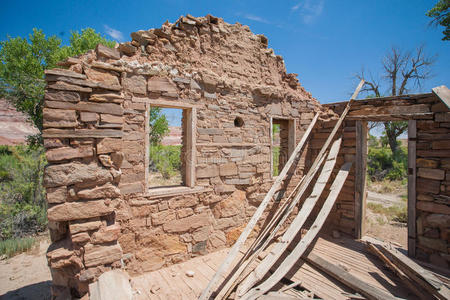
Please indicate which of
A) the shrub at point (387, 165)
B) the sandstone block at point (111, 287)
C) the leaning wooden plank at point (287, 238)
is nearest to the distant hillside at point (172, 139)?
the shrub at point (387, 165)

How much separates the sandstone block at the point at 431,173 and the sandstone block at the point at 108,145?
5.45 m

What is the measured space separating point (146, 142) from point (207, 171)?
1278 mm

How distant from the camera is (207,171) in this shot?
14.2ft

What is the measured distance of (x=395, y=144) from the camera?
1565 cm

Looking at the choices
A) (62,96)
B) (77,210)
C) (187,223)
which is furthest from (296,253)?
(62,96)

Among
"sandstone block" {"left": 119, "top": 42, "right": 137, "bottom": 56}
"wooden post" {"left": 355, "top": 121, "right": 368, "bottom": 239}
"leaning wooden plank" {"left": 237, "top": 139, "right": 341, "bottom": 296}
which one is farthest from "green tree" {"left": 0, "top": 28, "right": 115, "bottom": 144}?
"wooden post" {"left": 355, "top": 121, "right": 368, "bottom": 239}

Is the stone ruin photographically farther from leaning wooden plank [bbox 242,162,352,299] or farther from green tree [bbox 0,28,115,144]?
green tree [bbox 0,28,115,144]

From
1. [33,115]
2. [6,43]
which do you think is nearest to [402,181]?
[33,115]

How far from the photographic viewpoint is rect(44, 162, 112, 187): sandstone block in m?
2.54

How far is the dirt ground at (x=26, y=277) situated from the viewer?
4543 millimetres

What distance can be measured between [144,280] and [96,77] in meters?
3.17

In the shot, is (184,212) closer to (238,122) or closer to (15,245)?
(238,122)

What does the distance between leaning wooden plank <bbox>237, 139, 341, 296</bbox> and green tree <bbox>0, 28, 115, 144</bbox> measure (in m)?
11.5

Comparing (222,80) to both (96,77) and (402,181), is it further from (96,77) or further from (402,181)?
(402,181)
